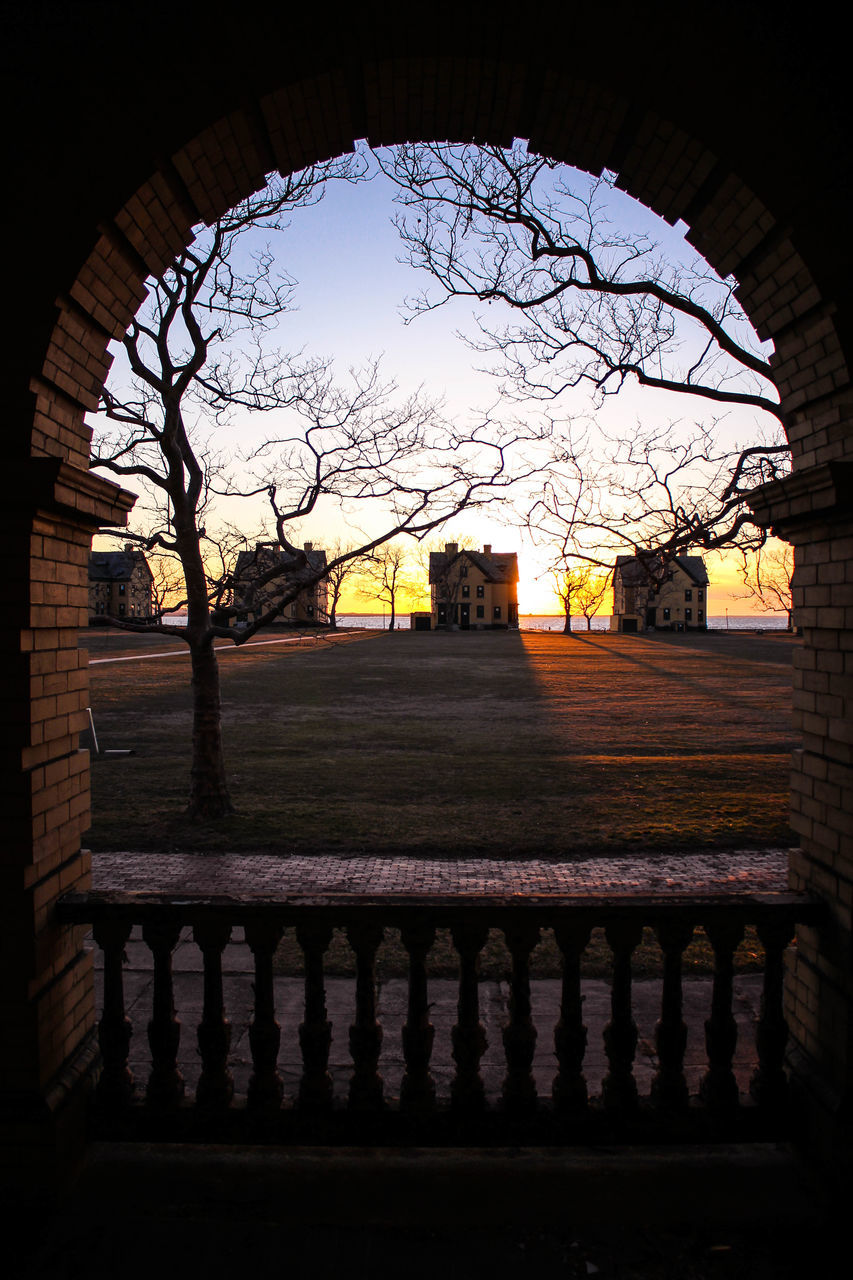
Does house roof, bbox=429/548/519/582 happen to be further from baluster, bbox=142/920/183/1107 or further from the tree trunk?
baluster, bbox=142/920/183/1107

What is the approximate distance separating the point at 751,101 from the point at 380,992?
576 cm

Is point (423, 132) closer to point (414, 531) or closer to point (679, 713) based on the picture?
point (414, 531)

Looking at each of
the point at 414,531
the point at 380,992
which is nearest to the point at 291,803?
the point at 414,531

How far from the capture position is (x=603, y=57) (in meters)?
3.22

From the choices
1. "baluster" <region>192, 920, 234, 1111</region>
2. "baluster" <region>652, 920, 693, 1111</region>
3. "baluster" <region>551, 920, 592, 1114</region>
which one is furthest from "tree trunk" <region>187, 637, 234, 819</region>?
"baluster" <region>652, 920, 693, 1111</region>

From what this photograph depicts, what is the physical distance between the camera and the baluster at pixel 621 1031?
127 inches

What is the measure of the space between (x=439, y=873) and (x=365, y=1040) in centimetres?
502

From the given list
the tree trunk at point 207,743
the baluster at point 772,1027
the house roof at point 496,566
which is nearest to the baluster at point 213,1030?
the baluster at point 772,1027

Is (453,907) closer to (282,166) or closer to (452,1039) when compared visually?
(452,1039)

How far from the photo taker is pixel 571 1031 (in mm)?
3262

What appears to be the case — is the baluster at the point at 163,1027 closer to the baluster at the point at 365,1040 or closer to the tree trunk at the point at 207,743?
the baluster at the point at 365,1040

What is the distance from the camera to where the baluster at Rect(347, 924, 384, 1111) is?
3230 mm

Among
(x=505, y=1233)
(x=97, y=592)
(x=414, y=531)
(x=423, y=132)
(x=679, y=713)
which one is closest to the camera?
(x=505, y=1233)

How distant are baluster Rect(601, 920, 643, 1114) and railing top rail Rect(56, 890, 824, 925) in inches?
3.3
